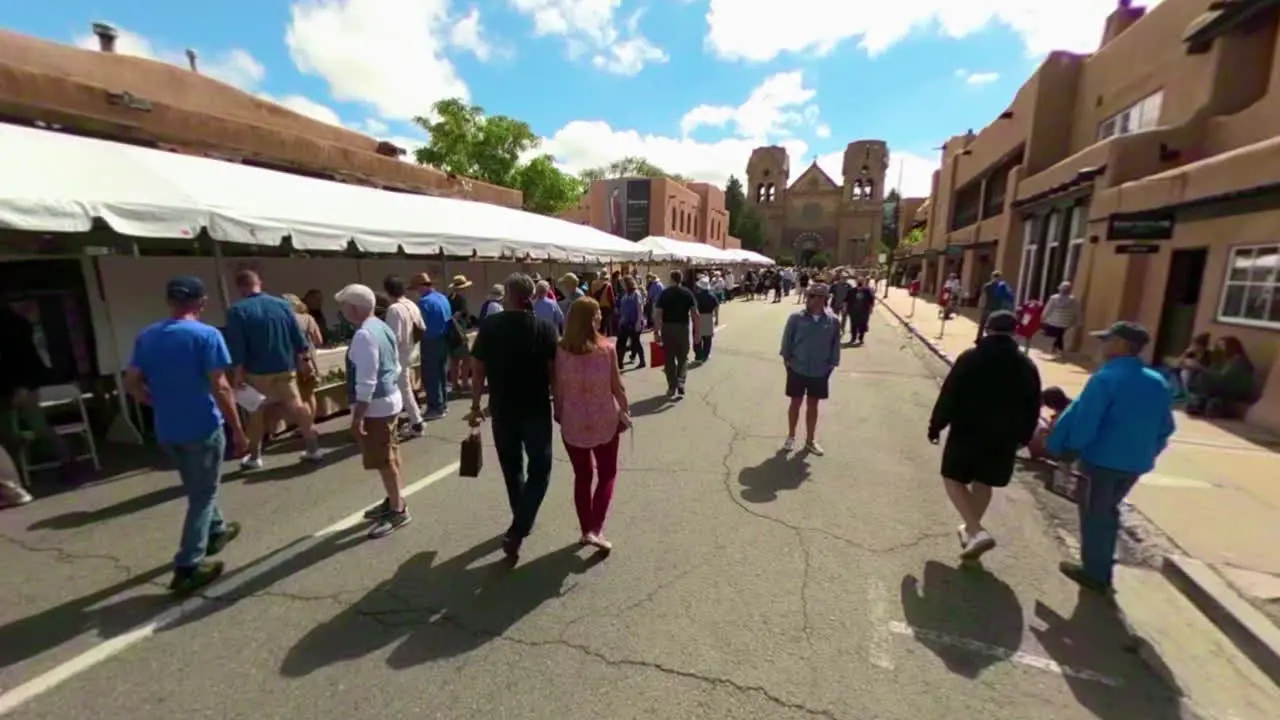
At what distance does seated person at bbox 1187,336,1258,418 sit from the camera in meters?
7.29

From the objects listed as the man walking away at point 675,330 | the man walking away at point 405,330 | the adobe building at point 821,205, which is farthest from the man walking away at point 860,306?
the adobe building at point 821,205

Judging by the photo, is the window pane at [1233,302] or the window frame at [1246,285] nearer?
the window frame at [1246,285]

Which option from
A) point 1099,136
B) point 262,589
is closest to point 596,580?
point 262,589

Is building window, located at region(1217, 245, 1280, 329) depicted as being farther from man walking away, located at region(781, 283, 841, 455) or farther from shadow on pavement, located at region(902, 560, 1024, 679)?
shadow on pavement, located at region(902, 560, 1024, 679)

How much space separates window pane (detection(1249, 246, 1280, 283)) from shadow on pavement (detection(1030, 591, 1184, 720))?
7.54 meters

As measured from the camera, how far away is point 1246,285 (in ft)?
25.5

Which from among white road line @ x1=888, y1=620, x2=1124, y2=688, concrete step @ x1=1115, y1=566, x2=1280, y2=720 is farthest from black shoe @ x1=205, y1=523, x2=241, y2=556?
concrete step @ x1=1115, y1=566, x2=1280, y2=720

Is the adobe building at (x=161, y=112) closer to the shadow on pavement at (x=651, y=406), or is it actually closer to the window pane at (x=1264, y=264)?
the shadow on pavement at (x=651, y=406)

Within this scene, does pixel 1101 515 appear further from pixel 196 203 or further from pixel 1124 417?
pixel 196 203

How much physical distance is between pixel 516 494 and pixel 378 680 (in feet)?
4.19

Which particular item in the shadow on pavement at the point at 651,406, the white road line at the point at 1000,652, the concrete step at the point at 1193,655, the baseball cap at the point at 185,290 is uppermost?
the baseball cap at the point at 185,290

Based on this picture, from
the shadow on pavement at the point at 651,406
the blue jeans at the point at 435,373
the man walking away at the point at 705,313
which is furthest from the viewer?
the man walking away at the point at 705,313

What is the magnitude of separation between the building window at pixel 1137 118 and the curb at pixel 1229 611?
13.2m

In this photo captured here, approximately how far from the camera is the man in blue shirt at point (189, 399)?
3.05 meters
